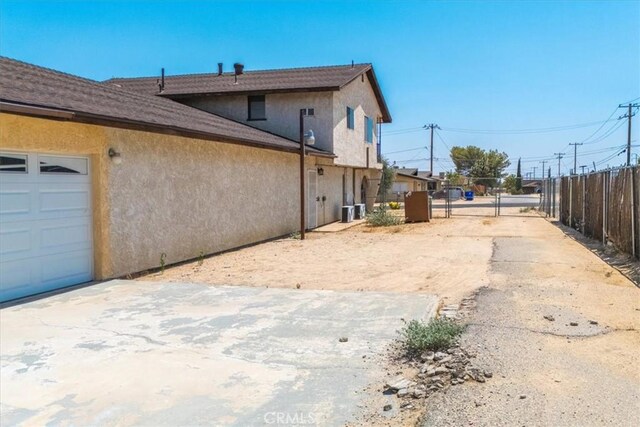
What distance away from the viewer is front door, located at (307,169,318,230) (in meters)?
20.6

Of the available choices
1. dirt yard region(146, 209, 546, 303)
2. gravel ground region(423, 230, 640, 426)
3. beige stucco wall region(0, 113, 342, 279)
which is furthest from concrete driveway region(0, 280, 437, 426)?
beige stucco wall region(0, 113, 342, 279)

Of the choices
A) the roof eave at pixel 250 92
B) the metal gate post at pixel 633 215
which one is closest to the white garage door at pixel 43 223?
the metal gate post at pixel 633 215

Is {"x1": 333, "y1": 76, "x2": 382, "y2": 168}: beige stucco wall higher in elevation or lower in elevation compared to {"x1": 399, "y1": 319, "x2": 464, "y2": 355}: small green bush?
higher

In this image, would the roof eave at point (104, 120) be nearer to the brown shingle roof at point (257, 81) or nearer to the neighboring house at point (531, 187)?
the brown shingle roof at point (257, 81)

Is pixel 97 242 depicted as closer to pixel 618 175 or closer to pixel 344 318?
pixel 344 318

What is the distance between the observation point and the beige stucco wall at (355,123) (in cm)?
2188

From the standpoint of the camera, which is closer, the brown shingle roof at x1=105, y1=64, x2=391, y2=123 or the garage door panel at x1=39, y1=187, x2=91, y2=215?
the garage door panel at x1=39, y1=187, x2=91, y2=215

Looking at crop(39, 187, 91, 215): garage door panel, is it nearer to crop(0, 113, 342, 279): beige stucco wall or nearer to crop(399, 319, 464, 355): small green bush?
crop(0, 113, 342, 279): beige stucco wall

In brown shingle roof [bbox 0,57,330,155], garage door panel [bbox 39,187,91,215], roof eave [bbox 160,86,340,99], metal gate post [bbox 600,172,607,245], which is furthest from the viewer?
roof eave [bbox 160,86,340,99]

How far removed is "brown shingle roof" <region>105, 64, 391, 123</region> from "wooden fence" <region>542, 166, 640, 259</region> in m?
9.75

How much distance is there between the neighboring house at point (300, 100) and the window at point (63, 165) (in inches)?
503

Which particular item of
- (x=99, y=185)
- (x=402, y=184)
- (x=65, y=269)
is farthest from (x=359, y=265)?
(x=402, y=184)

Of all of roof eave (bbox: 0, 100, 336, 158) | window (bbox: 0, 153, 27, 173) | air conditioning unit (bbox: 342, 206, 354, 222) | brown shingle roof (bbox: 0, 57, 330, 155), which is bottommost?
air conditioning unit (bbox: 342, 206, 354, 222)

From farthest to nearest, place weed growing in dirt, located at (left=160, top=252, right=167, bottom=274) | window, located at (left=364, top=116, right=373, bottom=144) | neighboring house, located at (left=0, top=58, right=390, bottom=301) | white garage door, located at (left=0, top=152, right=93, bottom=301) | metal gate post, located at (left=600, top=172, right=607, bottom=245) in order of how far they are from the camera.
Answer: window, located at (left=364, top=116, right=373, bottom=144), metal gate post, located at (left=600, top=172, right=607, bottom=245), weed growing in dirt, located at (left=160, top=252, right=167, bottom=274), neighboring house, located at (left=0, top=58, right=390, bottom=301), white garage door, located at (left=0, top=152, right=93, bottom=301)
